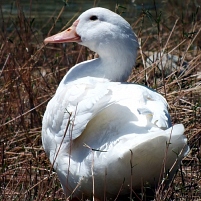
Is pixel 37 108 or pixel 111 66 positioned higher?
pixel 111 66

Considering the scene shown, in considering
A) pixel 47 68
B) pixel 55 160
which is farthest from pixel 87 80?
pixel 47 68

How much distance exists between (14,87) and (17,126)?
1.58 feet

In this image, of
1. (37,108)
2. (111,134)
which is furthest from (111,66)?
(37,108)

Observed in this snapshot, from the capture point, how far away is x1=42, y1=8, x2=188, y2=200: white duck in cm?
415

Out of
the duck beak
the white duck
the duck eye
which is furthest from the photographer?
the duck beak

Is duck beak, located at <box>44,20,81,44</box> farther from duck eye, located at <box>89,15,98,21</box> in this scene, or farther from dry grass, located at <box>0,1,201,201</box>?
dry grass, located at <box>0,1,201,201</box>

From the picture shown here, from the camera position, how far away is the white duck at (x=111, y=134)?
4.15 meters

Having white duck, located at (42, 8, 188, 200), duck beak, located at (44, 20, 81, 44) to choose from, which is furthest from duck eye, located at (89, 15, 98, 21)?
white duck, located at (42, 8, 188, 200)

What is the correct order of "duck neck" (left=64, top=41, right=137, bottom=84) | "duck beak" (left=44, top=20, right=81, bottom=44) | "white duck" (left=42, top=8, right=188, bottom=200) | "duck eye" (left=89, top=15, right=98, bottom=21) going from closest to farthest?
"white duck" (left=42, top=8, right=188, bottom=200) → "duck neck" (left=64, top=41, right=137, bottom=84) → "duck eye" (left=89, top=15, right=98, bottom=21) → "duck beak" (left=44, top=20, right=81, bottom=44)

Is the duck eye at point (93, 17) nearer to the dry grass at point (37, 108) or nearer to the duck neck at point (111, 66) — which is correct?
the duck neck at point (111, 66)

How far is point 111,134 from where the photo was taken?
438 centimetres

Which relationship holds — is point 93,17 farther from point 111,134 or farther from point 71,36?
point 111,134

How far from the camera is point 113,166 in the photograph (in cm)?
421

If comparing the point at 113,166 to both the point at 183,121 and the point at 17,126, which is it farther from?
the point at 17,126
